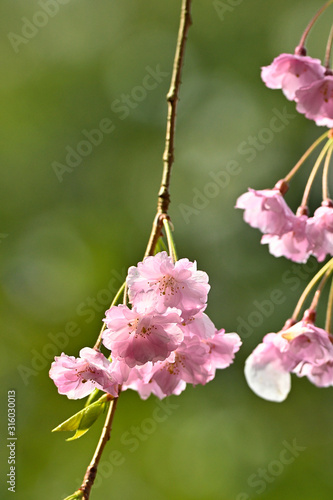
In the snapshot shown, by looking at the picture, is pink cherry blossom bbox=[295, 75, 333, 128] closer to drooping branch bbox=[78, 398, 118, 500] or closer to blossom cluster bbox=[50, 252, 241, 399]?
blossom cluster bbox=[50, 252, 241, 399]

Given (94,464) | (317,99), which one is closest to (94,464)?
(94,464)

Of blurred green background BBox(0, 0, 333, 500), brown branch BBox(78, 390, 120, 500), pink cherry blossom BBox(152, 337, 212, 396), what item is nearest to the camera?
brown branch BBox(78, 390, 120, 500)

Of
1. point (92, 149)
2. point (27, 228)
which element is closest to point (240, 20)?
point (92, 149)

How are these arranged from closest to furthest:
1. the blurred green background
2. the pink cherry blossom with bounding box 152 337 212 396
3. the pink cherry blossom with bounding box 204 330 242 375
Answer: the pink cherry blossom with bounding box 152 337 212 396, the pink cherry blossom with bounding box 204 330 242 375, the blurred green background

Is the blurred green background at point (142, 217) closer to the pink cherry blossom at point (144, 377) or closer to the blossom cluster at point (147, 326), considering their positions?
the pink cherry blossom at point (144, 377)

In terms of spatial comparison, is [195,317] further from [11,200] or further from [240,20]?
[240,20]

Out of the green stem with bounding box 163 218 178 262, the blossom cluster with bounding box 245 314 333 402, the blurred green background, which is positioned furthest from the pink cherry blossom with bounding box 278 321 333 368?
the blurred green background
